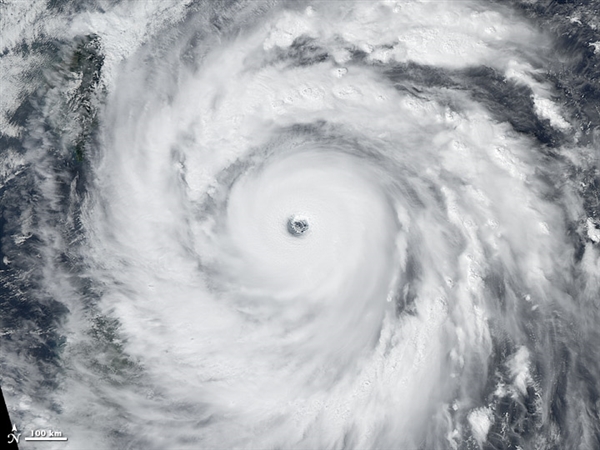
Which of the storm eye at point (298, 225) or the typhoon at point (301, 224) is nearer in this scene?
the typhoon at point (301, 224)

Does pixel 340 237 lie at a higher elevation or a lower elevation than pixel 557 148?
lower

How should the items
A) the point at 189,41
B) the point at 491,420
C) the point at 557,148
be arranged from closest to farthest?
the point at 491,420
the point at 557,148
the point at 189,41

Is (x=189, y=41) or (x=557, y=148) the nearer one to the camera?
(x=557, y=148)

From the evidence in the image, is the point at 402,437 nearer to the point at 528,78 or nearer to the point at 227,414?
the point at 227,414

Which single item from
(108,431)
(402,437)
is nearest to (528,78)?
(402,437)

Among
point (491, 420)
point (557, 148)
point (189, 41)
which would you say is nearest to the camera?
point (491, 420)

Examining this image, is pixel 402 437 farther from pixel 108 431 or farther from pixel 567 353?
pixel 108 431

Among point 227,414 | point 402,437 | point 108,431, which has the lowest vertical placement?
point 108,431

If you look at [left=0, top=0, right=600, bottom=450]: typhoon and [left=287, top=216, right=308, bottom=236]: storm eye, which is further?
[left=287, top=216, right=308, bottom=236]: storm eye
